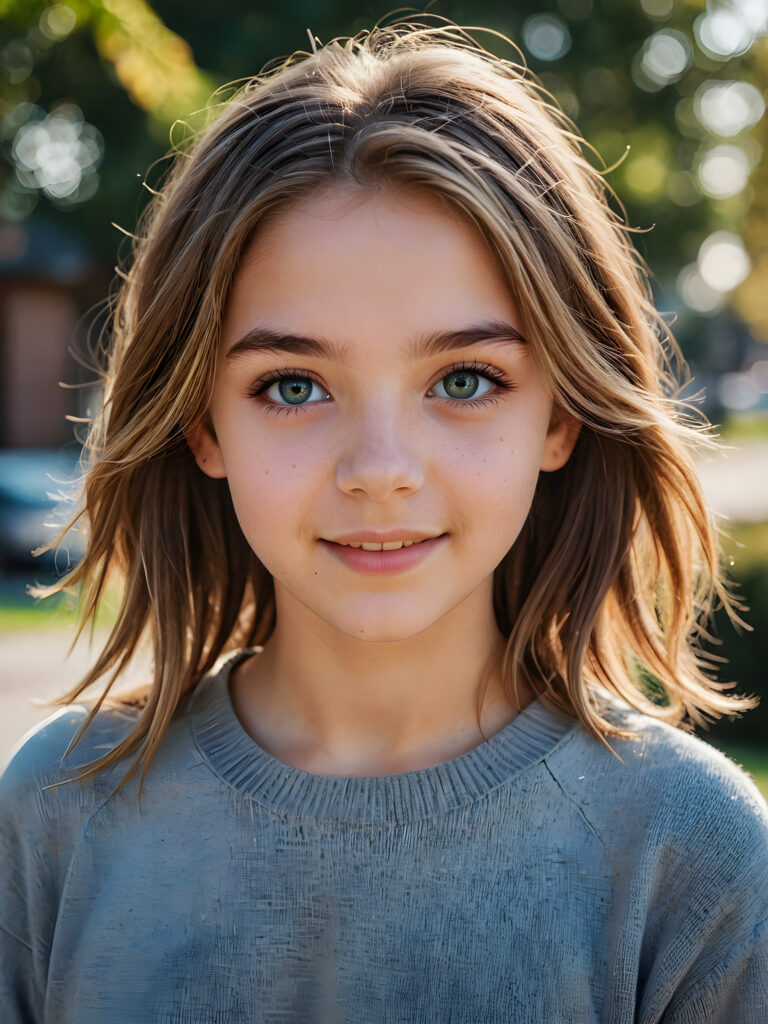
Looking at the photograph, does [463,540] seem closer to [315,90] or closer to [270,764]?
[270,764]

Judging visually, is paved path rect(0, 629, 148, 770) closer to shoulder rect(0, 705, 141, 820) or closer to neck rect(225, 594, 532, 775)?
shoulder rect(0, 705, 141, 820)

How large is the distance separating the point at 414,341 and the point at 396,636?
459 millimetres

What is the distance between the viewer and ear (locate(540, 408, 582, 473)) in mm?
1992

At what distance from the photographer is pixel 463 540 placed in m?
1.78

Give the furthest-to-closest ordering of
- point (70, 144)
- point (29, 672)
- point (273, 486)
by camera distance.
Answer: point (70, 144) < point (29, 672) < point (273, 486)

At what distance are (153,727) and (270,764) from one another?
23 cm

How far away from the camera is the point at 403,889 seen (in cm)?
180

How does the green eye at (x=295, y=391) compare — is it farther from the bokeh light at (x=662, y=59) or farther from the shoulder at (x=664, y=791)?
the bokeh light at (x=662, y=59)

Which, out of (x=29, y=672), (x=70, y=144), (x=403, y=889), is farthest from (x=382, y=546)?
(x=70, y=144)

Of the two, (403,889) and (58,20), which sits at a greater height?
(58,20)

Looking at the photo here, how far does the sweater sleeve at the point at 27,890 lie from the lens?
196 cm

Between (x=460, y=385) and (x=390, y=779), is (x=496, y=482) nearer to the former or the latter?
(x=460, y=385)

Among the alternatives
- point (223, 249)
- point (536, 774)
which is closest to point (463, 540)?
point (536, 774)

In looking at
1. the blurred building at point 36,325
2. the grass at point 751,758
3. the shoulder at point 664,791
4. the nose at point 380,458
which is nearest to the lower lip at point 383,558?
the nose at point 380,458
